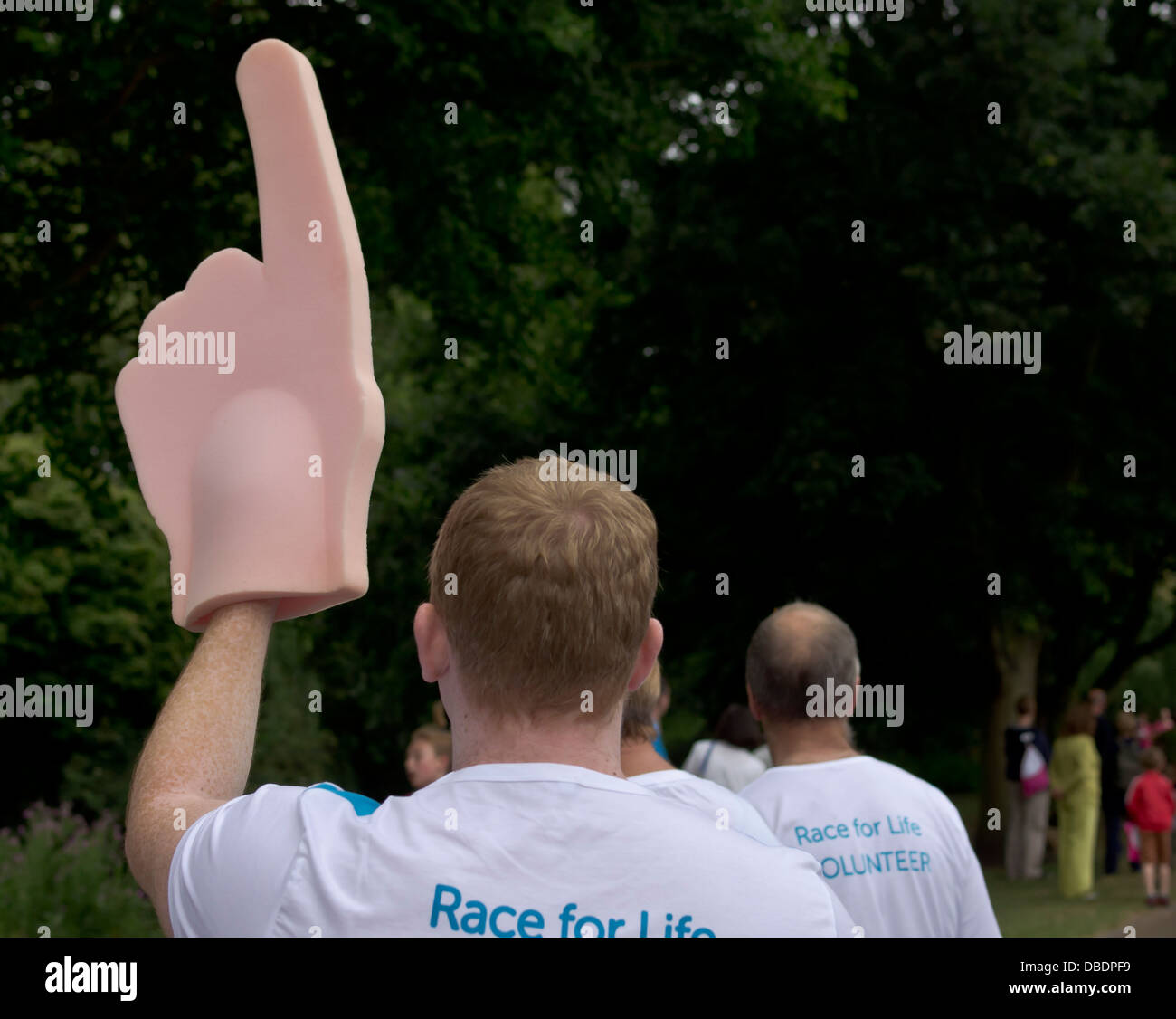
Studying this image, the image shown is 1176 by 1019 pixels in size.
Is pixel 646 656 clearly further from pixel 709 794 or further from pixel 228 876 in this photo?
pixel 709 794

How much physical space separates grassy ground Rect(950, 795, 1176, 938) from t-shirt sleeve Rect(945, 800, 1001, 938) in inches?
271

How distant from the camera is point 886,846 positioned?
3748mm

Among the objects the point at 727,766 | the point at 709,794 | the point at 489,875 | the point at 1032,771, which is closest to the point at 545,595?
the point at 489,875

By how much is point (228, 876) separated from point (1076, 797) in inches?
537

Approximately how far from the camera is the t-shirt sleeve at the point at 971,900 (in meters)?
3.75

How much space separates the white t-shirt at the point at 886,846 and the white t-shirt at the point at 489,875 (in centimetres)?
215

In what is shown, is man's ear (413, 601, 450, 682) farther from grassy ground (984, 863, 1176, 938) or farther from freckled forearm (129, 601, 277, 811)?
grassy ground (984, 863, 1176, 938)

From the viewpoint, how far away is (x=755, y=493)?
16.6m

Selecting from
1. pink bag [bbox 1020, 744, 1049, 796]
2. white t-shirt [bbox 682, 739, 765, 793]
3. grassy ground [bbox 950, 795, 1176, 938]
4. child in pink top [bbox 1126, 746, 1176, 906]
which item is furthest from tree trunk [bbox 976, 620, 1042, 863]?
white t-shirt [bbox 682, 739, 765, 793]

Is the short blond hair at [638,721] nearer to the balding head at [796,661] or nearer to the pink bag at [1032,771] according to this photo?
→ the balding head at [796,661]

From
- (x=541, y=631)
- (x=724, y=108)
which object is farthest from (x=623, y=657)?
(x=724, y=108)

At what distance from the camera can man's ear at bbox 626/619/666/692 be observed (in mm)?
1801

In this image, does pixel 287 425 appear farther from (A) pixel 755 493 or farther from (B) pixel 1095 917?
(A) pixel 755 493

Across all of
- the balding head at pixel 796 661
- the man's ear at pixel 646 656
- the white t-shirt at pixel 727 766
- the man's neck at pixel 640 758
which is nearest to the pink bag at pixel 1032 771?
the white t-shirt at pixel 727 766
